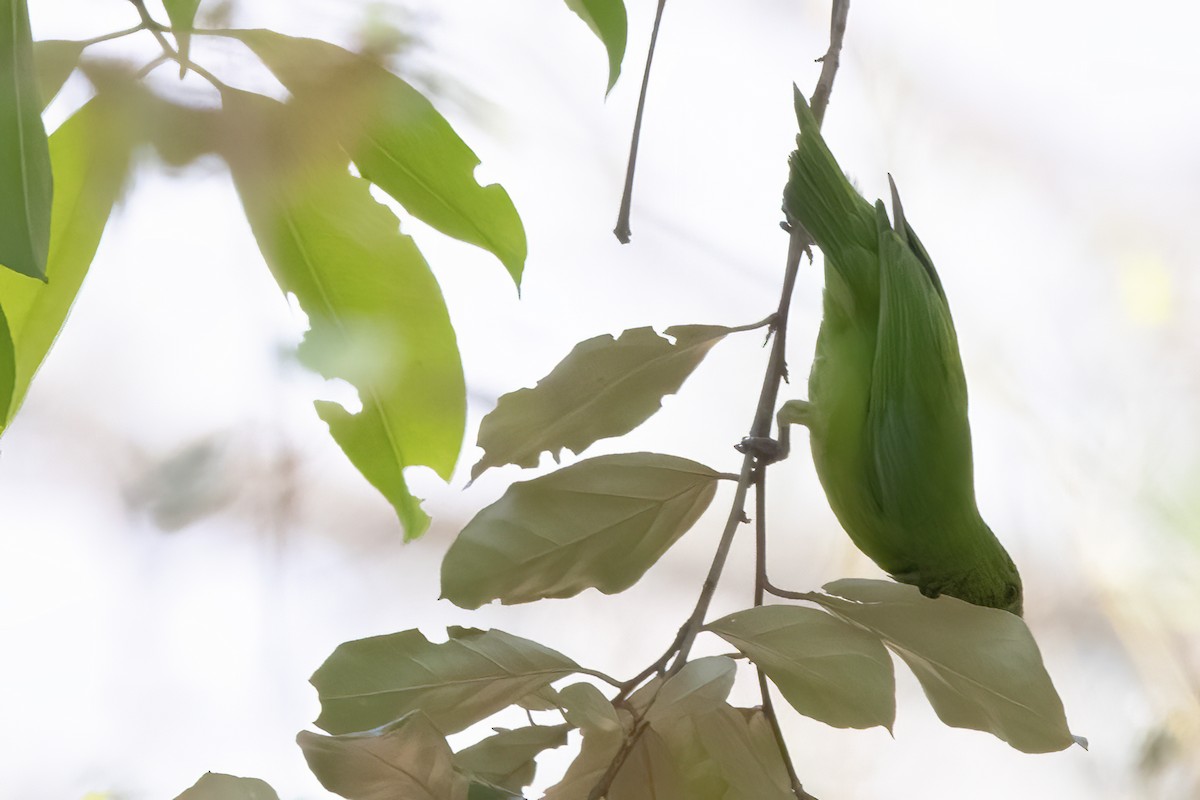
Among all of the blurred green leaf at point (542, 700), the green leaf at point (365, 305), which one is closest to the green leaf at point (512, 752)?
the blurred green leaf at point (542, 700)

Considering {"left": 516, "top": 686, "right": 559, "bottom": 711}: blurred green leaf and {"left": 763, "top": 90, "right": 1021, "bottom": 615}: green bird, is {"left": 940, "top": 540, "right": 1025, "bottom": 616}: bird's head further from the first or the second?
{"left": 516, "top": 686, "right": 559, "bottom": 711}: blurred green leaf

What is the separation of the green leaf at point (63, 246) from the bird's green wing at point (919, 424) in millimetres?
299

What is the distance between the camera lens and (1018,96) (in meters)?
0.70

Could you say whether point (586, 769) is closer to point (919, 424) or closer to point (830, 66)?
point (919, 424)

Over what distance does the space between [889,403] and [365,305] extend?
205 millimetres

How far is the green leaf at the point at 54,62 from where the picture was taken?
0.37 metres

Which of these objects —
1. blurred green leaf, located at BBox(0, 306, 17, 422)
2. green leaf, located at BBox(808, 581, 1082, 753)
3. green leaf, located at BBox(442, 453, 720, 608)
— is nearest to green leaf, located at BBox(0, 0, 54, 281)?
blurred green leaf, located at BBox(0, 306, 17, 422)

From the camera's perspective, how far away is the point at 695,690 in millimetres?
275

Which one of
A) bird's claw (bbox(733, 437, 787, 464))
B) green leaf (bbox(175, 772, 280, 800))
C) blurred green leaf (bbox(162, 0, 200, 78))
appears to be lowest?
green leaf (bbox(175, 772, 280, 800))

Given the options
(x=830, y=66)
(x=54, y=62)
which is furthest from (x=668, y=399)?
(x=54, y=62)

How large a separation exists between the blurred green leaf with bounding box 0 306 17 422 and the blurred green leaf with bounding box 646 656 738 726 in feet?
0.71

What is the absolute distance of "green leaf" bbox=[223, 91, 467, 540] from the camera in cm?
39

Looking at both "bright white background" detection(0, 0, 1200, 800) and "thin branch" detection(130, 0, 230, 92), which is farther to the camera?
"bright white background" detection(0, 0, 1200, 800)

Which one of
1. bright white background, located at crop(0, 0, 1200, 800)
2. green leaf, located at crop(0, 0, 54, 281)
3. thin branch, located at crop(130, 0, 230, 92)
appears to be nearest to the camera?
green leaf, located at crop(0, 0, 54, 281)
